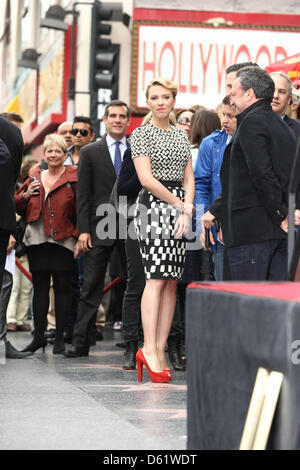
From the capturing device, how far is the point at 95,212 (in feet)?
30.2

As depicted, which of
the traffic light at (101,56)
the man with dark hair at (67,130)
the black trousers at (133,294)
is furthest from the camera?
the traffic light at (101,56)

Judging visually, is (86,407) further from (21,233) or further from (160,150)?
(21,233)

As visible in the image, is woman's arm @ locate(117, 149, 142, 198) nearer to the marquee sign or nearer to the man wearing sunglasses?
the man wearing sunglasses

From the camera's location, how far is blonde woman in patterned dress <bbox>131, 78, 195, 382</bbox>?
7227 mm

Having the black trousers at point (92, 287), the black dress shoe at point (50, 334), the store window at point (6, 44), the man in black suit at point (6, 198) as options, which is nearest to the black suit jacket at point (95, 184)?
the black trousers at point (92, 287)

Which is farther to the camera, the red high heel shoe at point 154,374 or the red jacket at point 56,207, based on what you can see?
the red jacket at point 56,207

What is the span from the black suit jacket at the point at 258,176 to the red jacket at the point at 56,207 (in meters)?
3.21

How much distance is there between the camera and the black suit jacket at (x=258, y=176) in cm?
A: 596

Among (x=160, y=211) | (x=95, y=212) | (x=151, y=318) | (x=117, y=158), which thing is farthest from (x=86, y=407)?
(x=117, y=158)

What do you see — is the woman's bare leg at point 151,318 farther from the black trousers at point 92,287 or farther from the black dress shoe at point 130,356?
the black trousers at point 92,287

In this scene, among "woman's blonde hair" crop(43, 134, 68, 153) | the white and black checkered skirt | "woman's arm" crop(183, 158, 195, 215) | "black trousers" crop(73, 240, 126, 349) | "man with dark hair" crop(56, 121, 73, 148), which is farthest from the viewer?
"man with dark hair" crop(56, 121, 73, 148)

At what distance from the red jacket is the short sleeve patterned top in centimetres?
197

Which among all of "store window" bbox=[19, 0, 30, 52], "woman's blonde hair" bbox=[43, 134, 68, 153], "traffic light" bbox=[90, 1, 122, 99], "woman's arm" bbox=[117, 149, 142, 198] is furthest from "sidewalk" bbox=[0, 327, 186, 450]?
"store window" bbox=[19, 0, 30, 52]

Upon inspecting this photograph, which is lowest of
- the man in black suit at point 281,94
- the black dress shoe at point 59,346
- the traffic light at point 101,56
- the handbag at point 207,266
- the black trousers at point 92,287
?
the black dress shoe at point 59,346
